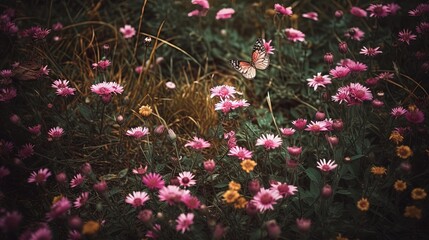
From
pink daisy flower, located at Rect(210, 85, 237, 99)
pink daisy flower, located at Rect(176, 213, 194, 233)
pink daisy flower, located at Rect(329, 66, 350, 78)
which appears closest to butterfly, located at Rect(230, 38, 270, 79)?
pink daisy flower, located at Rect(210, 85, 237, 99)

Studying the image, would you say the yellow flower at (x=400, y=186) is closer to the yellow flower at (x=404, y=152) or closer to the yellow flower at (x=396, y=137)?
the yellow flower at (x=404, y=152)

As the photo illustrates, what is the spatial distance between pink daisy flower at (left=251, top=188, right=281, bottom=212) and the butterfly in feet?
2.35

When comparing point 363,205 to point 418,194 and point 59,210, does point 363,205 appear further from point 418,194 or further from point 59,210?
point 59,210

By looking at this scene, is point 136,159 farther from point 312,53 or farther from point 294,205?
point 312,53

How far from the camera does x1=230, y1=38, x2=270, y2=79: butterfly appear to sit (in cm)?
173

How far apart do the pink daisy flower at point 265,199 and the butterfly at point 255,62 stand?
2.35 ft

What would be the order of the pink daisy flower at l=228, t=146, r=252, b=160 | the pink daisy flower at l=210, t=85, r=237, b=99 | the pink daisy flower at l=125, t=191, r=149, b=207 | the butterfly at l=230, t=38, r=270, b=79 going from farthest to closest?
the butterfly at l=230, t=38, r=270, b=79 < the pink daisy flower at l=210, t=85, r=237, b=99 < the pink daisy flower at l=228, t=146, r=252, b=160 < the pink daisy flower at l=125, t=191, r=149, b=207

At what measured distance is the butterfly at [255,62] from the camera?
1.73m

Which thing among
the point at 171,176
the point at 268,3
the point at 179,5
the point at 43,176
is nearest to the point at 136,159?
the point at 171,176

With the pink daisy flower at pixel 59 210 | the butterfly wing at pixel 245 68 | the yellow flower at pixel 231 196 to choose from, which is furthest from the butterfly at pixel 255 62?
the pink daisy flower at pixel 59 210

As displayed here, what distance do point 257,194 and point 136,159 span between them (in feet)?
2.48

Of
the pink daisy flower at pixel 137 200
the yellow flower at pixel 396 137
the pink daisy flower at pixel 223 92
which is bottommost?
the pink daisy flower at pixel 137 200

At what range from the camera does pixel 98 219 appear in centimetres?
137

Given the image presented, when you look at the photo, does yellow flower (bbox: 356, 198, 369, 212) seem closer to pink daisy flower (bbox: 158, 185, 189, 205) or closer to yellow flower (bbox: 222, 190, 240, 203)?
yellow flower (bbox: 222, 190, 240, 203)
